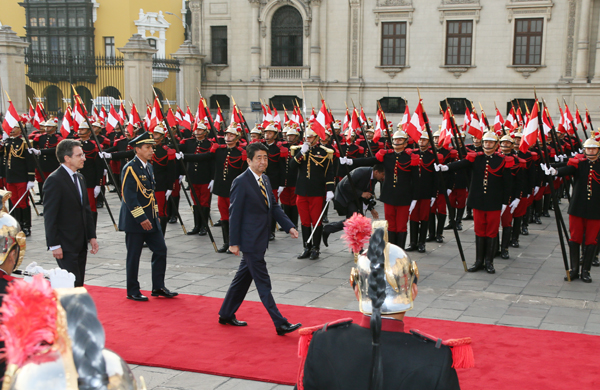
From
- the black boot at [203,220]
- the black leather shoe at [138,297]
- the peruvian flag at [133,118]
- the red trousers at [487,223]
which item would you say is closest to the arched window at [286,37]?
the peruvian flag at [133,118]

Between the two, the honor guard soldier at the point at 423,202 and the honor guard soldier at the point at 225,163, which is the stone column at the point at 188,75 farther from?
the honor guard soldier at the point at 423,202

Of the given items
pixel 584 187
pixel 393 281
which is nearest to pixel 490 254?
pixel 584 187

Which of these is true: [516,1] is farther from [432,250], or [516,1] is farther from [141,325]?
[141,325]

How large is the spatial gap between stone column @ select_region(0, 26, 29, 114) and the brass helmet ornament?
75.4 ft

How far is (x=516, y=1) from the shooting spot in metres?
A: 27.9

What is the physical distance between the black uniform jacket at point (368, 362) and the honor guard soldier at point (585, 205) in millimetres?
6302

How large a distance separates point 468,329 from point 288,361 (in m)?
1.83

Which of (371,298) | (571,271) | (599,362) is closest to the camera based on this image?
(371,298)

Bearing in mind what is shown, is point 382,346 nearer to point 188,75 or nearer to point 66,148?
point 66,148

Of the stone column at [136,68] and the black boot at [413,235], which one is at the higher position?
the stone column at [136,68]

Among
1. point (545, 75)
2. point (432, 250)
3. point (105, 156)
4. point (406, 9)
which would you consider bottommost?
point (432, 250)

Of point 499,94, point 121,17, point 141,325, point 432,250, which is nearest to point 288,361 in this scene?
point 141,325

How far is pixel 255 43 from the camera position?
1249 inches

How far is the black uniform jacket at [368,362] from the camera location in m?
2.00
